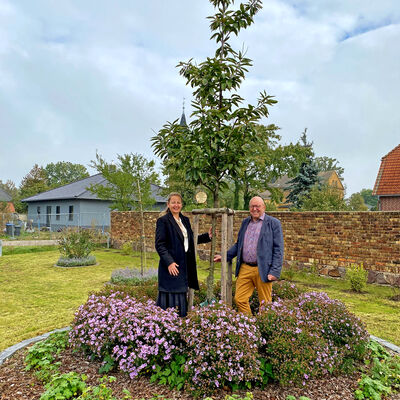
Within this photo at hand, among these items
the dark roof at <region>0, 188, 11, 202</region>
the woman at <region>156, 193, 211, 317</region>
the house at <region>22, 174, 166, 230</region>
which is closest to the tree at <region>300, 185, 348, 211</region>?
the woman at <region>156, 193, 211, 317</region>

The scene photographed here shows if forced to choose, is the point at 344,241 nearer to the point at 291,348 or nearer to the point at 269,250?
the point at 269,250

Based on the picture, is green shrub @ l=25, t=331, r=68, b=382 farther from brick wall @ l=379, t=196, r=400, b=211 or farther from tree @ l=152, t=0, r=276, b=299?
brick wall @ l=379, t=196, r=400, b=211

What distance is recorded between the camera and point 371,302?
7.21 m

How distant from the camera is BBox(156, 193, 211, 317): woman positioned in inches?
152

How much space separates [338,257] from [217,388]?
7450 millimetres

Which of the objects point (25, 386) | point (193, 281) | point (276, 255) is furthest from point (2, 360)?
point (276, 255)

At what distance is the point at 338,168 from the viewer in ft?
190

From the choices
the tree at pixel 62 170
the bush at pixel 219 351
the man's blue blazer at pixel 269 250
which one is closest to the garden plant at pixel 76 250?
the man's blue blazer at pixel 269 250

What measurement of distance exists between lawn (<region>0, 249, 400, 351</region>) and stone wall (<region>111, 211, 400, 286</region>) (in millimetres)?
491

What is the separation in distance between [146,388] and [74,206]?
90.2 feet

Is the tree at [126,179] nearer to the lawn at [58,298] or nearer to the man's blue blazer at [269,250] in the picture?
the lawn at [58,298]

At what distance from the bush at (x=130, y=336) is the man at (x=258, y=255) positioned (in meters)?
1.11

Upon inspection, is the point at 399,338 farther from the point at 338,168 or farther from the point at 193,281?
the point at 338,168

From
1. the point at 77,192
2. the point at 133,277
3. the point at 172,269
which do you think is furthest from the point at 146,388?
the point at 77,192
